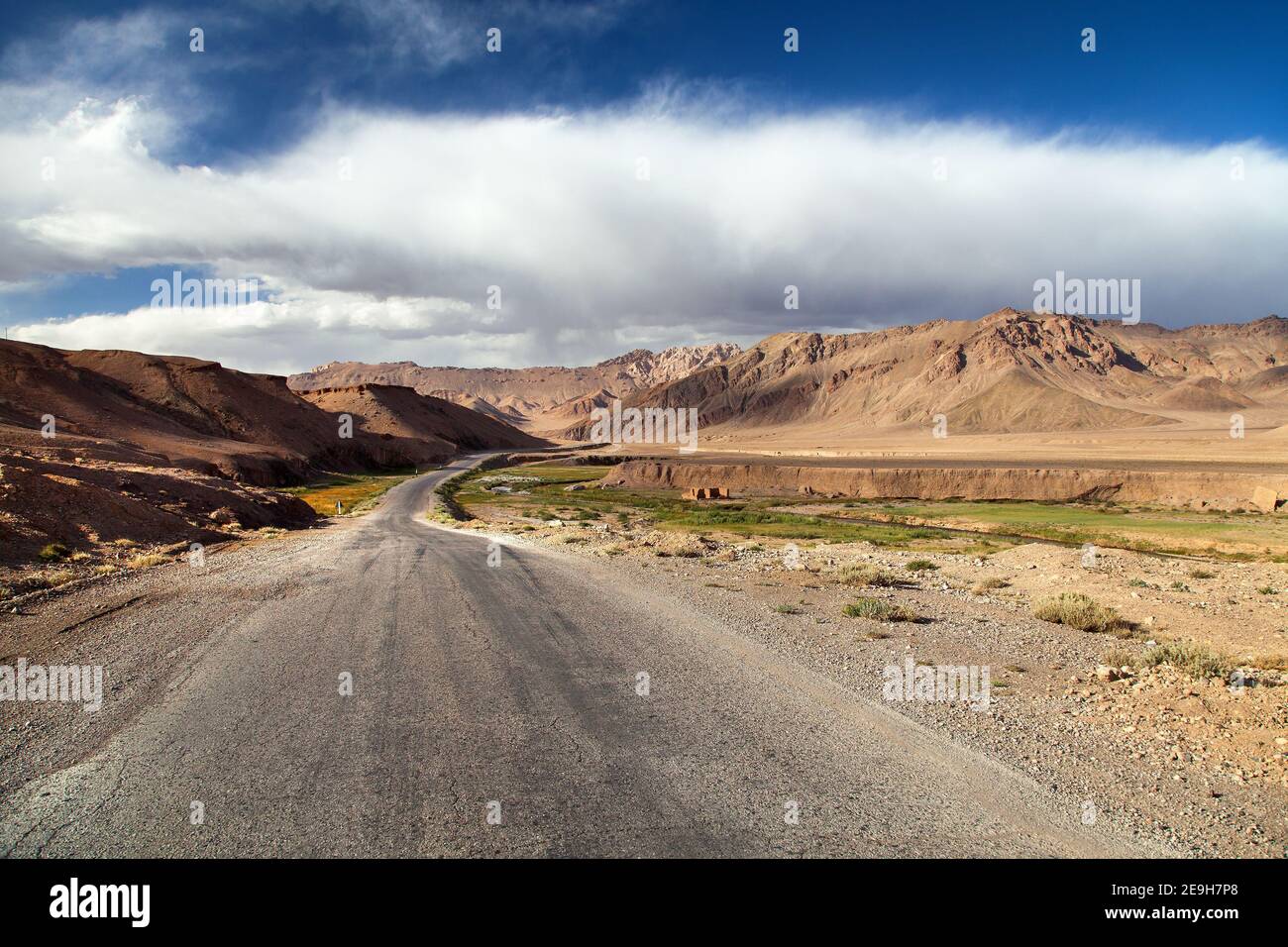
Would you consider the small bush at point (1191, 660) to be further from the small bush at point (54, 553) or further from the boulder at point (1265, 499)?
the boulder at point (1265, 499)

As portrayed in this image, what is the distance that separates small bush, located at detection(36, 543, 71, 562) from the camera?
1705 cm

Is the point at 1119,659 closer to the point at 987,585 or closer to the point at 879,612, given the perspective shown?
the point at 879,612

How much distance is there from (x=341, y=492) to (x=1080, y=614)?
68.6m

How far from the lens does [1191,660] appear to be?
8.97m

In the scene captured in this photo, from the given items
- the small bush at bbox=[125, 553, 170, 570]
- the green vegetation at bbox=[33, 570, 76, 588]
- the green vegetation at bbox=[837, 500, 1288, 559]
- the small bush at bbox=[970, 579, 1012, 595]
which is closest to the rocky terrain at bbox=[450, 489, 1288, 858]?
the small bush at bbox=[970, 579, 1012, 595]

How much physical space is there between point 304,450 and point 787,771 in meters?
103

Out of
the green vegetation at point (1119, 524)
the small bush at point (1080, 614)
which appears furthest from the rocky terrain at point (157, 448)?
the green vegetation at point (1119, 524)

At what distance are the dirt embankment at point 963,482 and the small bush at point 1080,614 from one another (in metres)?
51.6

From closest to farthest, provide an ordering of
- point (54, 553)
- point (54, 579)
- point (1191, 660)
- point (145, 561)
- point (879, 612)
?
point (1191, 660)
point (879, 612)
point (54, 579)
point (54, 553)
point (145, 561)

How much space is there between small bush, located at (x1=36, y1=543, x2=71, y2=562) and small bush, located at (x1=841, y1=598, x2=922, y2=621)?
18294 millimetres

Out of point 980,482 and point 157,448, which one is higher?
point 157,448

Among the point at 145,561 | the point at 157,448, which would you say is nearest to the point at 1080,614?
the point at 145,561
